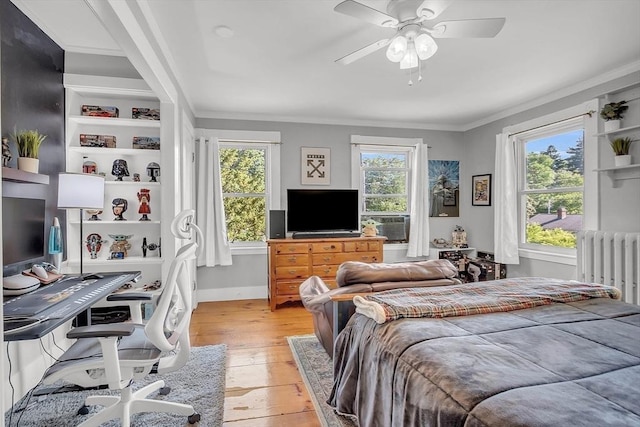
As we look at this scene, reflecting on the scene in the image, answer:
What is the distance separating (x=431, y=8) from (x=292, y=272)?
122 inches

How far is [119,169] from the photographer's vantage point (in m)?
3.03

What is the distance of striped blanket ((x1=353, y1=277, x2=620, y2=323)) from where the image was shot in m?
1.59

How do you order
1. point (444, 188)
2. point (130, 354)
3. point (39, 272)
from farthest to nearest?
point (444, 188) → point (39, 272) → point (130, 354)

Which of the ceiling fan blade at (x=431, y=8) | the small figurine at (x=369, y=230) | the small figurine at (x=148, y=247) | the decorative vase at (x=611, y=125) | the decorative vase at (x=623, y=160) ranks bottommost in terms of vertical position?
the small figurine at (x=148, y=247)

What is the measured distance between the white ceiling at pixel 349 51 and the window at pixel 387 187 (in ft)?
2.77

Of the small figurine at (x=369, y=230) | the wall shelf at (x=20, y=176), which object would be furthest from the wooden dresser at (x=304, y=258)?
the wall shelf at (x=20, y=176)

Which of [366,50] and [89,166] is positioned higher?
[366,50]

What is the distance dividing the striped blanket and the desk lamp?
194cm

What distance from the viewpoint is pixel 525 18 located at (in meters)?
2.33

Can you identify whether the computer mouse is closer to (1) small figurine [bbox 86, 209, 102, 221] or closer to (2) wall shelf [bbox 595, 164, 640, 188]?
(1) small figurine [bbox 86, 209, 102, 221]

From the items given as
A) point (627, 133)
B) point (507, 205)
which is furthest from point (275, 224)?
point (627, 133)

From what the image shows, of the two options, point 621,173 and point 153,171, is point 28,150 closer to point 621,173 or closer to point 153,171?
point 153,171

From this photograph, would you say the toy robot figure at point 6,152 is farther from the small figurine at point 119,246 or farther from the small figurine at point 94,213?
the small figurine at point 119,246

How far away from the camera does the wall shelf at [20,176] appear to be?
1727mm
